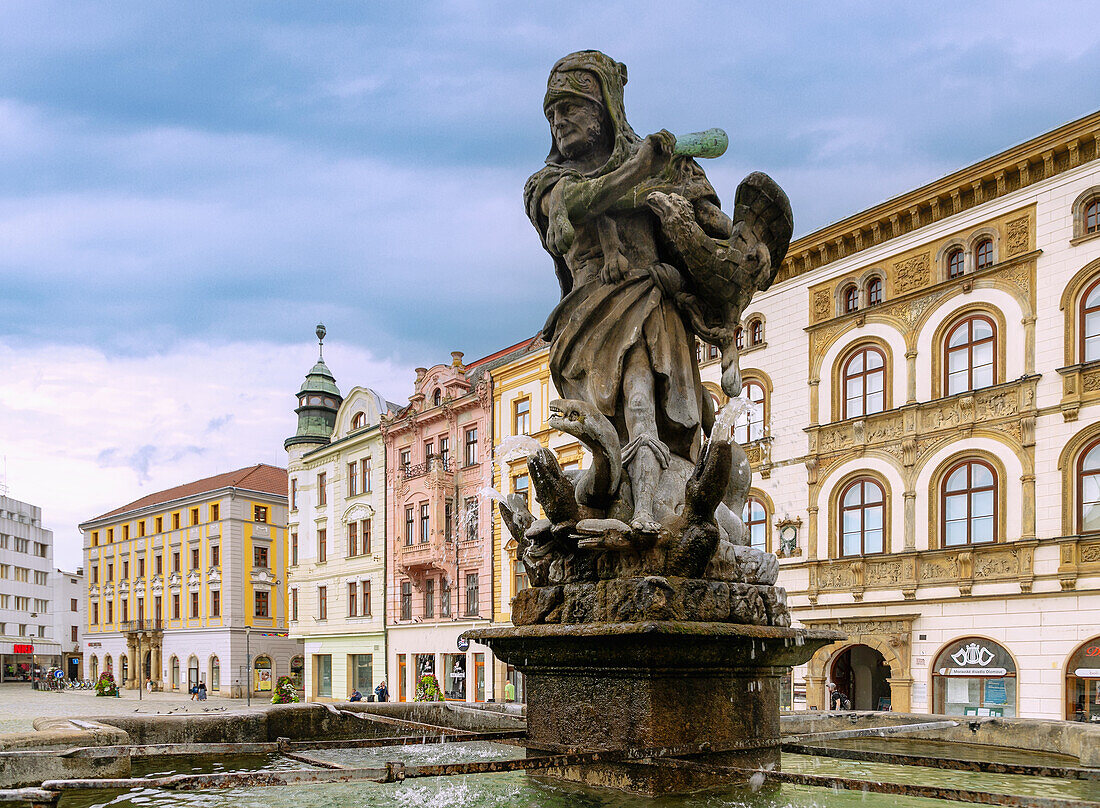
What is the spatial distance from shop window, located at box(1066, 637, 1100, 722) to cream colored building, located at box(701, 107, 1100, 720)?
0.04m

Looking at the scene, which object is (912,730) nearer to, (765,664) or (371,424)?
(765,664)

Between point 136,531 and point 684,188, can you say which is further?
point 136,531

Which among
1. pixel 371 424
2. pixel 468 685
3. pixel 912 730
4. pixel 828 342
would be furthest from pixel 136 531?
pixel 912 730

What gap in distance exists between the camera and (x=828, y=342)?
27.9 metres

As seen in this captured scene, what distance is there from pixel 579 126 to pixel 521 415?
33124 millimetres

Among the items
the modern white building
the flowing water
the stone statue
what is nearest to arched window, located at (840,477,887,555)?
the stone statue

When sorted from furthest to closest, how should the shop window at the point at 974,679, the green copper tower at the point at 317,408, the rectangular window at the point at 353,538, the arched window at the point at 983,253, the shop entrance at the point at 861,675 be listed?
the green copper tower at the point at 317,408, the rectangular window at the point at 353,538, the shop entrance at the point at 861,675, the arched window at the point at 983,253, the shop window at the point at 974,679

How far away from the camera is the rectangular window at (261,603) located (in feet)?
200

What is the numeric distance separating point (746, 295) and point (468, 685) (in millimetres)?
35202

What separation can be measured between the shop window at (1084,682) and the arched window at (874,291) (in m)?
9.66

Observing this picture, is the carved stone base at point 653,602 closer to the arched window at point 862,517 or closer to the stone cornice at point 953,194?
the stone cornice at point 953,194

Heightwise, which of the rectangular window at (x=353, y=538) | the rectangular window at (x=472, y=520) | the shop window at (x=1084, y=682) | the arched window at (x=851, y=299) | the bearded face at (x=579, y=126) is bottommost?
the shop window at (x=1084, y=682)

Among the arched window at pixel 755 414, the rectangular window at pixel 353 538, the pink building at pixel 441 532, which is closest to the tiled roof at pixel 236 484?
the rectangular window at pixel 353 538

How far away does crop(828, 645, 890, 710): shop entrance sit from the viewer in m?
26.7
